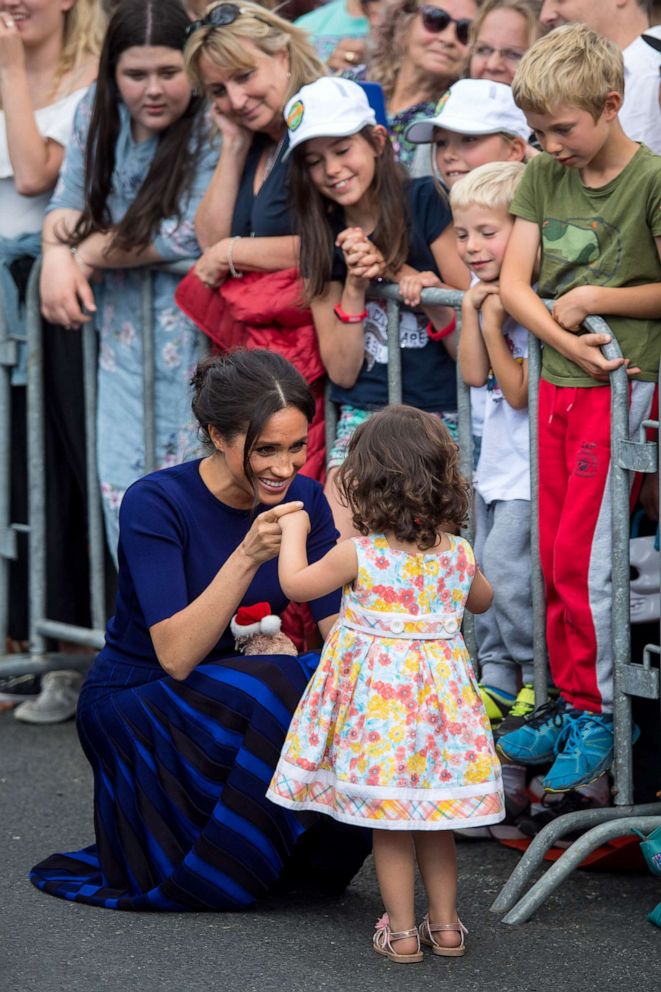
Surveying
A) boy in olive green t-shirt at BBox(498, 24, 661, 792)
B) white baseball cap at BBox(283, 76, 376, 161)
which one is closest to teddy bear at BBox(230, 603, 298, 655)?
boy in olive green t-shirt at BBox(498, 24, 661, 792)

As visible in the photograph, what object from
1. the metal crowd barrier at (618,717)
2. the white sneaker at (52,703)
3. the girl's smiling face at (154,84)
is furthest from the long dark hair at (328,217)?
the white sneaker at (52,703)

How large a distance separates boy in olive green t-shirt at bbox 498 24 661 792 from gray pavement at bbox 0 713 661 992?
1.06ft

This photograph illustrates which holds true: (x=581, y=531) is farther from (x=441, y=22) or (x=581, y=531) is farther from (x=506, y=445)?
(x=441, y=22)

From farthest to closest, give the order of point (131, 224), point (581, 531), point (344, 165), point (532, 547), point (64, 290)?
point (64, 290) < point (131, 224) < point (344, 165) < point (532, 547) < point (581, 531)

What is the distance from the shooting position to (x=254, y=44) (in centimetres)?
466

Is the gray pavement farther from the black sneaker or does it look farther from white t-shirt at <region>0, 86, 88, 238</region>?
white t-shirt at <region>0, 86, 88, 238</region>

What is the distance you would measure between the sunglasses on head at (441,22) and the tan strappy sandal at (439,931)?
2.94m

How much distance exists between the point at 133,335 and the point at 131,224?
1.29 feet

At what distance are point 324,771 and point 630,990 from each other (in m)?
0.77

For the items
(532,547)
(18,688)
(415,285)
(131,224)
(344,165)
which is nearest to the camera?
(532,547)

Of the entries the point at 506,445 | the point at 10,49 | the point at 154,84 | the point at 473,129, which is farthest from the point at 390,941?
the point at 10,49

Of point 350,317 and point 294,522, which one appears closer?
point 294,522

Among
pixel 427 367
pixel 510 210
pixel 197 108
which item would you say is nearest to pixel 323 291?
pixel 427 367

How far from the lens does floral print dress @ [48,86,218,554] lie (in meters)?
4.99
